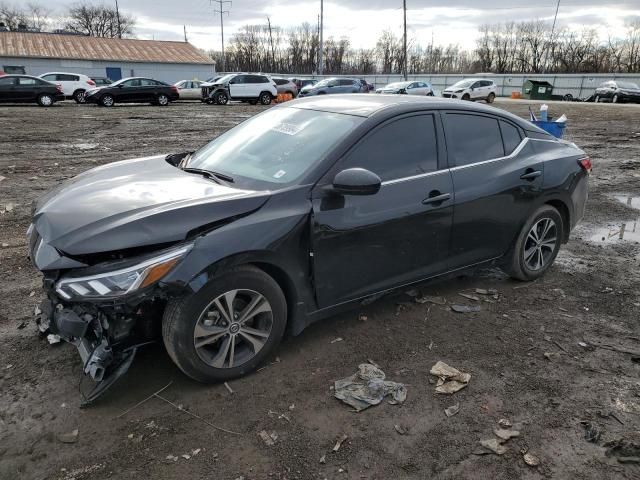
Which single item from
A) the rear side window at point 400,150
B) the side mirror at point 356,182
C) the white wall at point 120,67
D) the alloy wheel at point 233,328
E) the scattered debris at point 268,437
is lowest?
the scattered debris at point 268,437

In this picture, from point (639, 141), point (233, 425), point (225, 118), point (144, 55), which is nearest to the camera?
point (233, 425)

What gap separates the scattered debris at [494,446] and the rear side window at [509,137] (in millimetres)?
2532

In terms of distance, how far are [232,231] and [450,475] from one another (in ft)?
5.66

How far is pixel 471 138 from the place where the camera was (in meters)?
4.10

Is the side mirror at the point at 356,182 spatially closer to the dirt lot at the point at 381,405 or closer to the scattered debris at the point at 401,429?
the dirt lot at the point at 381,405

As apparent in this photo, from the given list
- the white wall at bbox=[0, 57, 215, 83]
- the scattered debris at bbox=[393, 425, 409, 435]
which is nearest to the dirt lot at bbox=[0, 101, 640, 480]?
the scattered debris at bbox=[393, 425, 409, 435]

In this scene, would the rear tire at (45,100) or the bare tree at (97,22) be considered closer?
the rear tire at (45,100)

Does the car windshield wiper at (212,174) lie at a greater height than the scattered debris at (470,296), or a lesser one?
greater

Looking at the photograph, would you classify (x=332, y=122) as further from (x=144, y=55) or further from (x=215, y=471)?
(x=144, y=55)

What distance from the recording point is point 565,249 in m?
5.77

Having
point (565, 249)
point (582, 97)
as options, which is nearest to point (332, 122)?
point (565, 249)

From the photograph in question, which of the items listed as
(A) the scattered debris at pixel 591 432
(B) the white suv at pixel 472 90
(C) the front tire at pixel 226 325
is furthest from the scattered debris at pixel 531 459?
(B) the white suv at pixel 472 90

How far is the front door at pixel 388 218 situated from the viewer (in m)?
3.29

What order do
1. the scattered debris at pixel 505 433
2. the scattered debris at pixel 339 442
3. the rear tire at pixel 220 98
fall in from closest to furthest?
the scattered debris at pixel 339 442, the scattered debris at pixel 505 433, the rear tire at pixel 220 98
